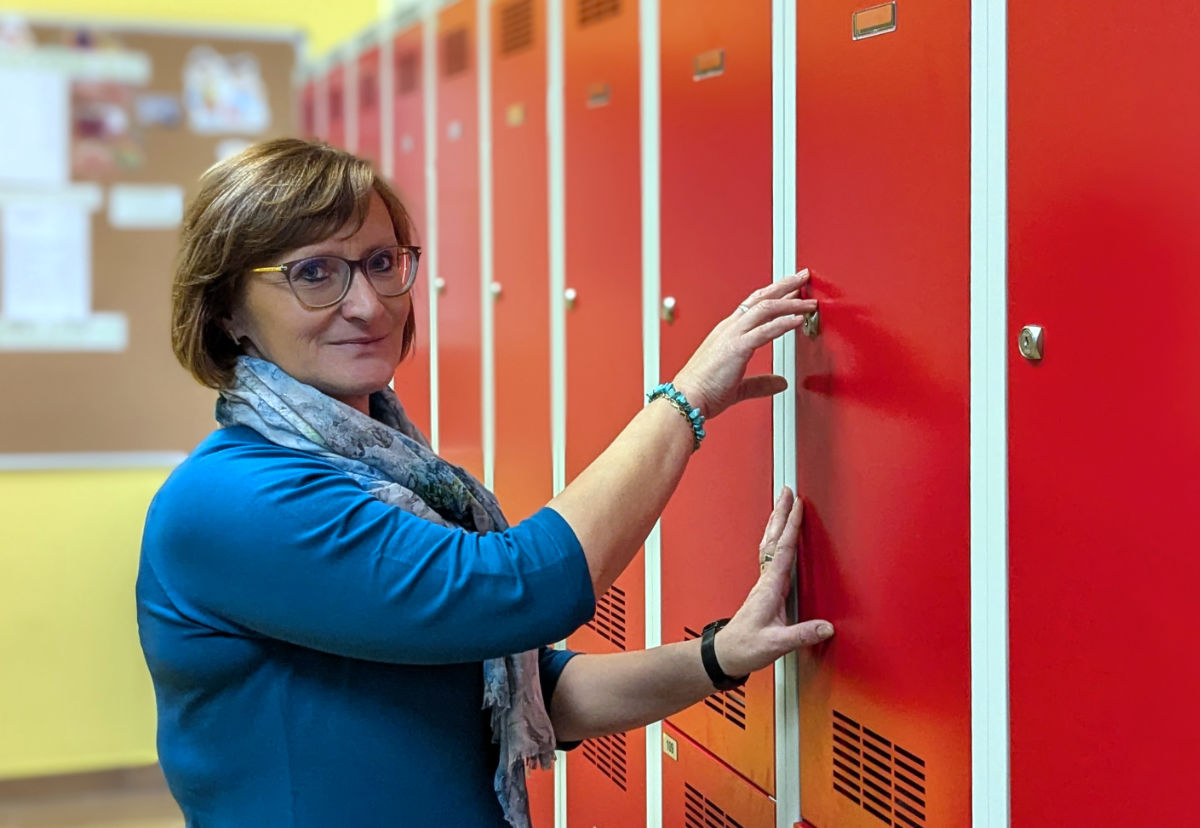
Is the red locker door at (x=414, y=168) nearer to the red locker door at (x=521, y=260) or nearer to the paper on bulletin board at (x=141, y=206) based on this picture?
the red locker door at (x=521, y=260)

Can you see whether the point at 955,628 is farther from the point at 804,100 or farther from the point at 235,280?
the point at 235,280

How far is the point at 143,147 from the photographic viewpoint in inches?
180

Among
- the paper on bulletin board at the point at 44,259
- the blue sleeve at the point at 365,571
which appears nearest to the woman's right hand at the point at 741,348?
the blue sleeve at the point at 365,571

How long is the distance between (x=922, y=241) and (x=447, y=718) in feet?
2.34

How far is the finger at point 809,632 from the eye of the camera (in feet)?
5.43

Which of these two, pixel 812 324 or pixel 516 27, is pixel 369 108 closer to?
pixel 516 27

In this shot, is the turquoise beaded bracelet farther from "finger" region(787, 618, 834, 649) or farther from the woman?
"finger" region(787, 618, 834, 649)

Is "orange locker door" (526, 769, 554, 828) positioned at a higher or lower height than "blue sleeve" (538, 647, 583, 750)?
lower

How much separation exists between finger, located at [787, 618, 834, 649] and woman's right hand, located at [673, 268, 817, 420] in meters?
0.28

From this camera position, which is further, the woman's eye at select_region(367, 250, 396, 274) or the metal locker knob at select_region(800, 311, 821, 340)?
the metal locker knob at select_region(800, 311, 821, 340)

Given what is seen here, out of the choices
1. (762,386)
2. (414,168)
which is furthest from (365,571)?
(414,168)

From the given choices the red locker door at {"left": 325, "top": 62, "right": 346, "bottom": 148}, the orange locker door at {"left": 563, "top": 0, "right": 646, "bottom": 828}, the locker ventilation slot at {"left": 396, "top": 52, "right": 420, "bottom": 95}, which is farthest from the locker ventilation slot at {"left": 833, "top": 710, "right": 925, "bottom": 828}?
the red locker door at {"left": 325, "top": 62, "right": 346, "bottom": 148}

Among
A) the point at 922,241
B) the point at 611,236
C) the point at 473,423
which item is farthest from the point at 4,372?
the point at 922,241

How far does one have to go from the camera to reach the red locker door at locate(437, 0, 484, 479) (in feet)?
9.82
